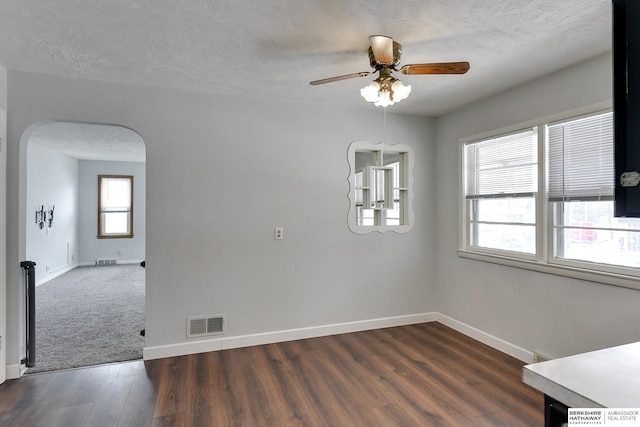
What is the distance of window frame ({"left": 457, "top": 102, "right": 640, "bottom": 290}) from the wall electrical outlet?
1992 millimetres

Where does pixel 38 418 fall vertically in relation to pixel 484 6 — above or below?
below

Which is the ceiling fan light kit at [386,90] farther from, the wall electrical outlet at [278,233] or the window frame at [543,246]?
the wall electrical outlet at [278,233]

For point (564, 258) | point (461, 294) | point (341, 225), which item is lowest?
point (461, 294)

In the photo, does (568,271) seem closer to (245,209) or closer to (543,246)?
(543,246)

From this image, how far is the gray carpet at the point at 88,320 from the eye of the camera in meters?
3.17

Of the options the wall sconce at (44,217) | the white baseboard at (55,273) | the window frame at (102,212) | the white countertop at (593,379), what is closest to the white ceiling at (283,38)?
the white countertop at (593,379)

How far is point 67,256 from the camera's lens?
733cm

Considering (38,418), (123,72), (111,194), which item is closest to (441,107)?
(123,72)

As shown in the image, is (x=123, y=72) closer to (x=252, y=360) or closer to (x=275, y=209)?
(x=275, y=209)

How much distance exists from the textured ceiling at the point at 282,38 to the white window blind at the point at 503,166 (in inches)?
22.3

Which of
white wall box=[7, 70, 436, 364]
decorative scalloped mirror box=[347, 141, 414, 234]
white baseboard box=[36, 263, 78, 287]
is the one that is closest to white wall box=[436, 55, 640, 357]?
white wall box=[7, 70, 436, 364]

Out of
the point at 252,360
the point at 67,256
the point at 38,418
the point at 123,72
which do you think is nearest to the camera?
the point at 38,418

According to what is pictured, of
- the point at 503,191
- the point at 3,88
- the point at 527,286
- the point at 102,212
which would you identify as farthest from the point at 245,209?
the point at 102,212

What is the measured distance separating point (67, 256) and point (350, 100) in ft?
23.7
